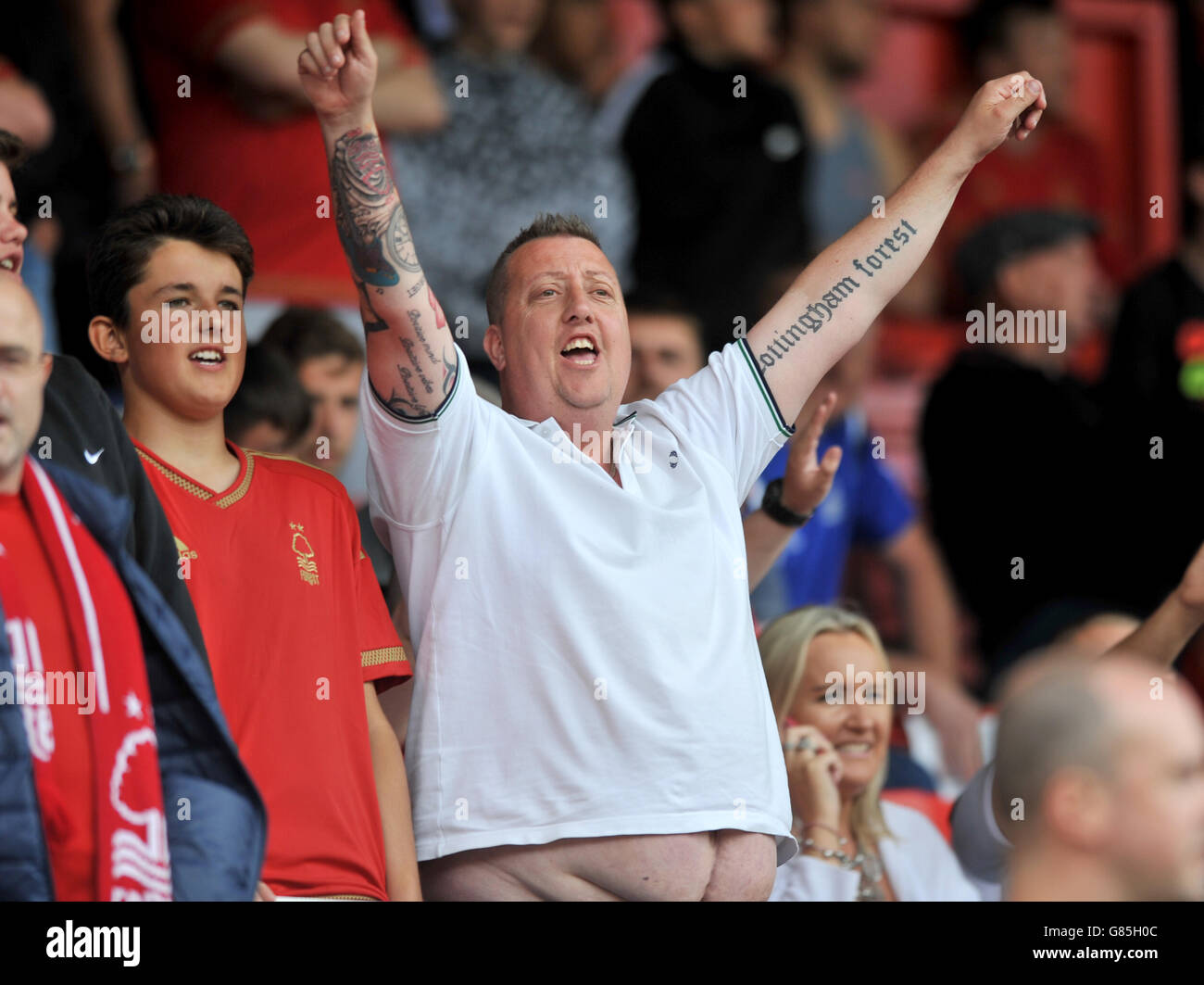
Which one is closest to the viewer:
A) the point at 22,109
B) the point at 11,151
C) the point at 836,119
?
the point at 11,151

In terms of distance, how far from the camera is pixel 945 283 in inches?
249

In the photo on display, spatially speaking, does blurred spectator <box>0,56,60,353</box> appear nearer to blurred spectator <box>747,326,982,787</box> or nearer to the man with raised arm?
the man with raised arm

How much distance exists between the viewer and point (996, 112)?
9.62 feet

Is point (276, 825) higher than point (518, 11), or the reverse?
point (518, 11)

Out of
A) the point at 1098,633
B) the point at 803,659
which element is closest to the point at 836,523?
the point at 1098,633

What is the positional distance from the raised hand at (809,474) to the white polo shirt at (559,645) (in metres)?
0.51

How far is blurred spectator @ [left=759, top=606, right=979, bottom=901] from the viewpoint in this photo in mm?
3291

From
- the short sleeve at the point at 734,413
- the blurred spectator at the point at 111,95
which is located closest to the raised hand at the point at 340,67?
the short sleeve at the point at 734,413

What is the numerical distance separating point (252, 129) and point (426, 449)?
2115 mm

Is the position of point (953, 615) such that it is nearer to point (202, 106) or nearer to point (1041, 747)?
point (202, 106)

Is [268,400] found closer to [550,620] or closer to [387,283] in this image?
[387,283]
